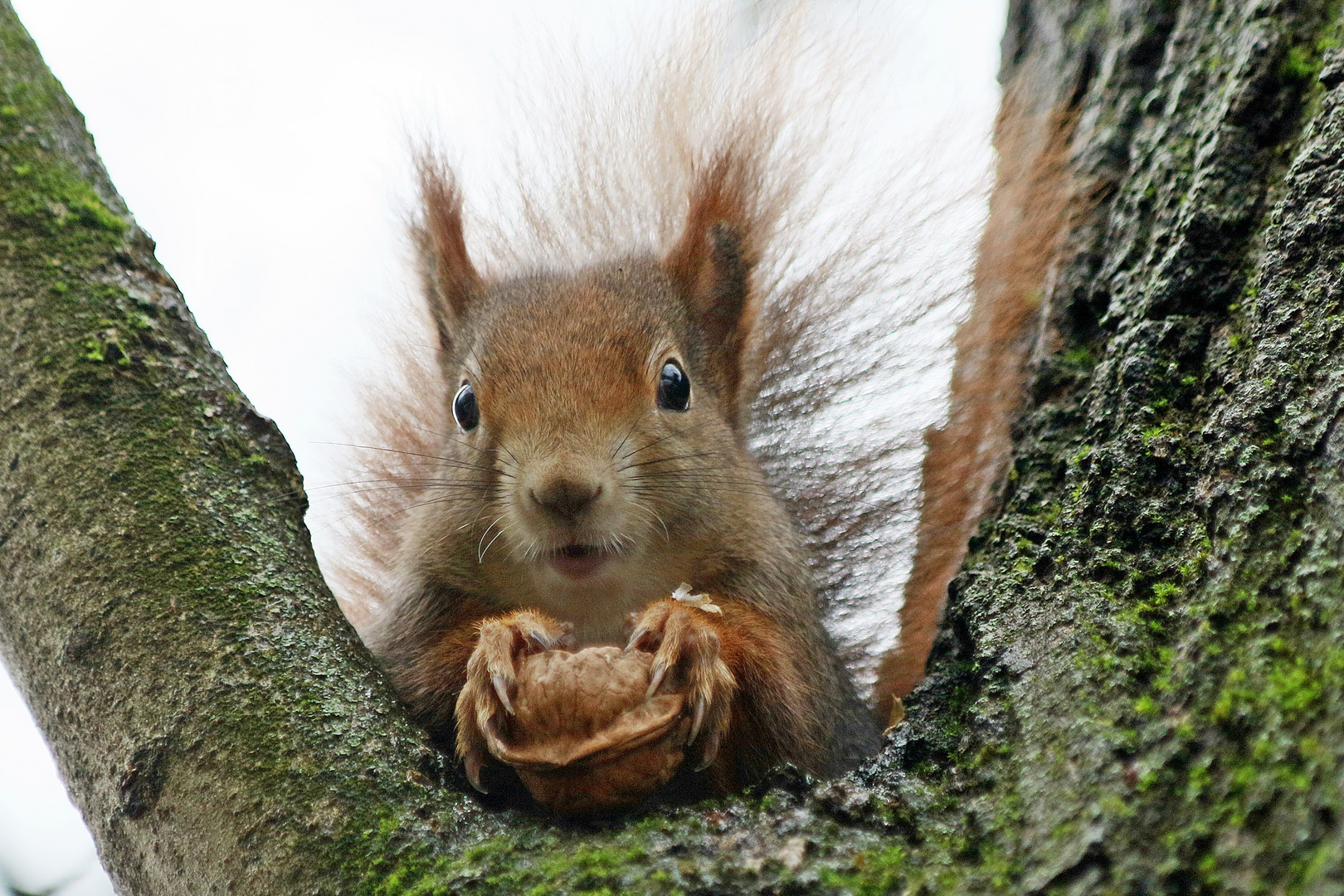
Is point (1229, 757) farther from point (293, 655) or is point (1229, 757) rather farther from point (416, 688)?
point (416, 688)

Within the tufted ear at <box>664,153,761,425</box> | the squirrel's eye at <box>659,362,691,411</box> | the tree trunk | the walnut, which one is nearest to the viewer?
the tree trunk

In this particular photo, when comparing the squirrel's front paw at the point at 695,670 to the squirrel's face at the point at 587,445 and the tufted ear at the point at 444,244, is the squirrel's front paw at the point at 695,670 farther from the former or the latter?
the tufted ear at the point at 444,244

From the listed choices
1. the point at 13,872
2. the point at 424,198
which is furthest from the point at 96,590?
the point at 13,872

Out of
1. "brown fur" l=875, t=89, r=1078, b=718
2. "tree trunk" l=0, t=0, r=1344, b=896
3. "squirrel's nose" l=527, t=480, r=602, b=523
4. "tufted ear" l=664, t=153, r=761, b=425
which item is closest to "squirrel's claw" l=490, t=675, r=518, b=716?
"tree trunk" l=0, t=0, r=1344, b=896

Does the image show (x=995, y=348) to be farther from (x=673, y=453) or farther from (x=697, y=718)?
(x=697, y=718)

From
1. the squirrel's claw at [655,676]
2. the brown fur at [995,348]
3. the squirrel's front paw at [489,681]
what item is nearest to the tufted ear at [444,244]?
the squirrel's front paw at [489,681]

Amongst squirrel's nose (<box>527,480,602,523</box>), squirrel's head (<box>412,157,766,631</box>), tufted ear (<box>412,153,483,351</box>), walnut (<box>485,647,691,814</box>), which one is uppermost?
tufted ear (<box>412,153,483,351</box>)

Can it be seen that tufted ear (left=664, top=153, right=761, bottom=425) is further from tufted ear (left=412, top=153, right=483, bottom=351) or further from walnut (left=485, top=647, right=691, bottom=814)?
walnut (left=485, top=647, right=691, bottom=814)

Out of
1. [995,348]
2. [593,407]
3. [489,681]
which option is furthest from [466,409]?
[995,348]
